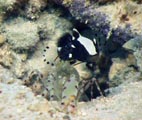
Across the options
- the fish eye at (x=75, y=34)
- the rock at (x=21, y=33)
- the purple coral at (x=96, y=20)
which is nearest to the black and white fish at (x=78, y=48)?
the fish eye at (x=75, y=34)

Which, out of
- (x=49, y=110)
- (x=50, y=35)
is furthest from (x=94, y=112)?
(x=50, y=35)

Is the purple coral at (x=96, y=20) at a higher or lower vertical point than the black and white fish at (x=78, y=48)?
higher

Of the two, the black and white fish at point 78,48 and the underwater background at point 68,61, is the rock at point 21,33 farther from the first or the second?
the black and white fish at point 78,48

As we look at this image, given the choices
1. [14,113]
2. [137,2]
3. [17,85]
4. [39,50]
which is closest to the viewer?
[14,113]

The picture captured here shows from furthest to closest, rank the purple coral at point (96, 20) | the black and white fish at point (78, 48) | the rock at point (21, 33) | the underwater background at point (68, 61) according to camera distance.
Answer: the rock at point (21, 33) → the black and white fish at point (78, 48) → the purple coral at point (96, 20) → the underwater background at point (68, 61)

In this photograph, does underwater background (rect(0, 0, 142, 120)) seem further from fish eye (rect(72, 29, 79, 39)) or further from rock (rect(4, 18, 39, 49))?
fish eye (rect(72, 29, 79, 39))

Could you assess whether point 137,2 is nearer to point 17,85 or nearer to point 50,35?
point 50,35

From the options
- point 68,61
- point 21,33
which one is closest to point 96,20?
point 68,61

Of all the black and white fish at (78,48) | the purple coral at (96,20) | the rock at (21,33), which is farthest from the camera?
the rock at (21,33)
